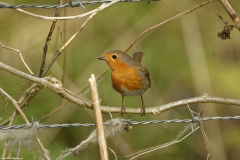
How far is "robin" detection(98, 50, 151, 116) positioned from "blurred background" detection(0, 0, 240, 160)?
104 cm

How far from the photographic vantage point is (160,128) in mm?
5793

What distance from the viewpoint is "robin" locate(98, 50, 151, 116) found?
4.38 metres

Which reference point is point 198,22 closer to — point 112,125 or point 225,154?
point 225,154

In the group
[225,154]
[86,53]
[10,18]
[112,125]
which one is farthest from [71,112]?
[112,125]

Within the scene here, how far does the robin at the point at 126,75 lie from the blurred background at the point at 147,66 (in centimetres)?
104

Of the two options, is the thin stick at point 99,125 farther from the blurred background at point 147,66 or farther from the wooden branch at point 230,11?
the blurred background at point 147,66

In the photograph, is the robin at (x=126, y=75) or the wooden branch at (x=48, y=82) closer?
the wooden branch at (x=48, y=82)

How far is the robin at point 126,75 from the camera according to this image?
172 inches

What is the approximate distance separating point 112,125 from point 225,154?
2.99m

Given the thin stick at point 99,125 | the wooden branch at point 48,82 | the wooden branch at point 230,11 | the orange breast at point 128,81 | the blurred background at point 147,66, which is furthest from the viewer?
the blurred background at point 147,66

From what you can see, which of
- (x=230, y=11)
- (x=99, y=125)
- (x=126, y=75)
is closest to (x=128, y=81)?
(x=126, y=75)

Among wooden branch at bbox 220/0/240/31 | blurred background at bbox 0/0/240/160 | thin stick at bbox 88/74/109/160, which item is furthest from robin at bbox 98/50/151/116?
thin stick at bbox 88/74/109/160

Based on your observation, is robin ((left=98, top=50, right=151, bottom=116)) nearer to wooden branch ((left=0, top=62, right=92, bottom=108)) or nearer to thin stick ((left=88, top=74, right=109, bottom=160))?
wooden branch ((left=0, top=62, right=92, bottom=108))

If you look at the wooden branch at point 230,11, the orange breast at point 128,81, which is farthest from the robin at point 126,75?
the wooden branch at point 230,11
